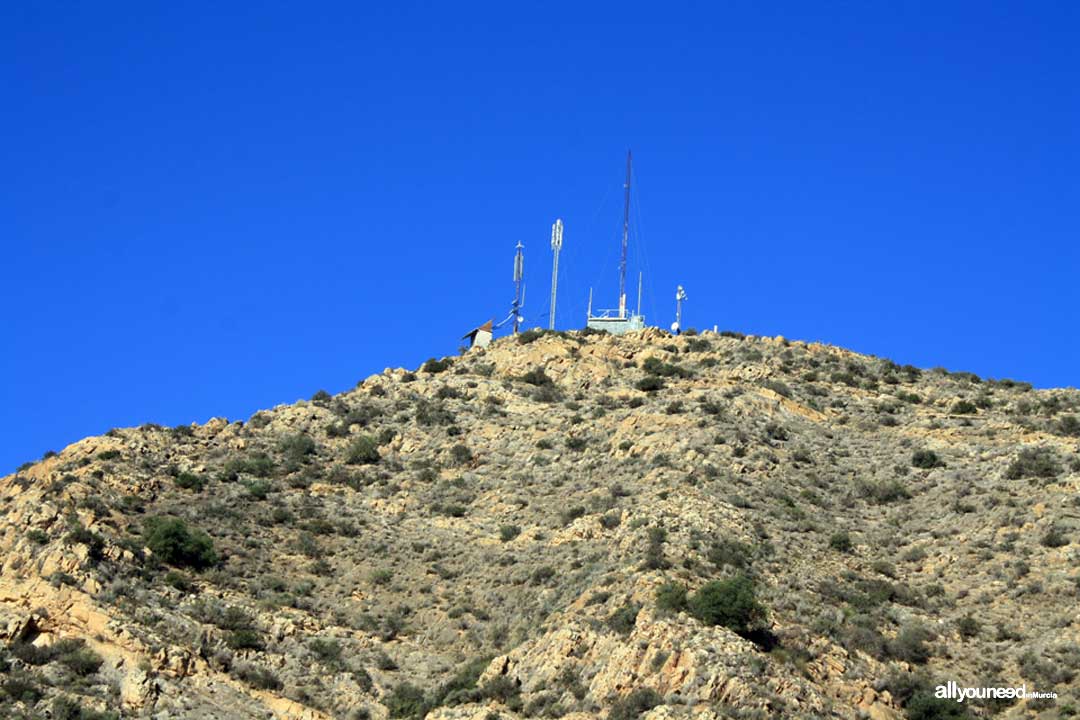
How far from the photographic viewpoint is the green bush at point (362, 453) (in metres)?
62.8

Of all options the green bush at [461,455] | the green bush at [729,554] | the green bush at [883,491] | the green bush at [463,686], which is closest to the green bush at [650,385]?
the green bush at [461,455]

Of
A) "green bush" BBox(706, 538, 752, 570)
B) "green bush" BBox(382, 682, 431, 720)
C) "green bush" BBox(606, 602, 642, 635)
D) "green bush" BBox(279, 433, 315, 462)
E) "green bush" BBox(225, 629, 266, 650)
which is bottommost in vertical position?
"green bush" BBox(382, 682, 431, 720)

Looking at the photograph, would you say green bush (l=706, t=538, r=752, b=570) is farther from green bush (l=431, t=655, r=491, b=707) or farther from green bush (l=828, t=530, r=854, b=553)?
green bush (l=431, t=655, r=491, b=707)

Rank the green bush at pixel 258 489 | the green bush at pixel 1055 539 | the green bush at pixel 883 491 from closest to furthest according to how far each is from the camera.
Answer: the green bush at pixel 1055 539 < the green bush at pixel 883 491 < the green bush at pixel 258 489

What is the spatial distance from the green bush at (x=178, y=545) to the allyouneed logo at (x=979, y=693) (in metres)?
23.0

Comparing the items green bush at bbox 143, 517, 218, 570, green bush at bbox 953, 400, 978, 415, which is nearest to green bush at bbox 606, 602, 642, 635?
green bush at bbox 143, 517, 218, 570

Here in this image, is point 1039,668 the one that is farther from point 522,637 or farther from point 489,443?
point 489,443

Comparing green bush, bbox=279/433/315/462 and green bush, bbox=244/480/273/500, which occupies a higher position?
green bush, bbox=279/433/315/462

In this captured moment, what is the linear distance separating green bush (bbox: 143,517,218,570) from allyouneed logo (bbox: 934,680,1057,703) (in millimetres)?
22977

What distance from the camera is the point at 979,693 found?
4319cm

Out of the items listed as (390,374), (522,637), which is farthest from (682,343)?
(522,637)

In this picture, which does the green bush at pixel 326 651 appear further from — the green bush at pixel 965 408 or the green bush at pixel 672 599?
the green bush at pixel 965 408

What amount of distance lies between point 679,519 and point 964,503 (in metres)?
10.2

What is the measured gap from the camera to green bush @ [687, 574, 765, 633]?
44031 millimetres
